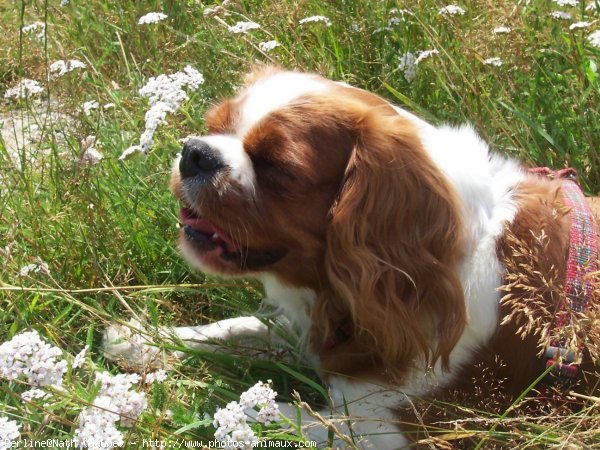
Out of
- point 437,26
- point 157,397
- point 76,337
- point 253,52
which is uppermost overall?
point 437,26

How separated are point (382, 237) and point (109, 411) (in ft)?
3.19

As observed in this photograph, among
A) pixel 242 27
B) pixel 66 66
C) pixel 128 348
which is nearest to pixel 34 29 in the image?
pixel 66 66

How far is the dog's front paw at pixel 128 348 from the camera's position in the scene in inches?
107

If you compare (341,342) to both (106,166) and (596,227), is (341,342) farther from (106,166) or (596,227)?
(106,166)

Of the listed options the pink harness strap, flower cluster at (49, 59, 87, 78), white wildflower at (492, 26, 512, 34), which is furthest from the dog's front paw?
white wildflower at (492, 26, 512, 34)

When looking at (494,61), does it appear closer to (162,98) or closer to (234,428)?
(162,98)

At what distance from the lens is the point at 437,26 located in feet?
12.6

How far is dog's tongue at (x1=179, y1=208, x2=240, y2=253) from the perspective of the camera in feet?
8.24

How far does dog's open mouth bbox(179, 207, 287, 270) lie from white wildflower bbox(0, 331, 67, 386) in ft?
2.54

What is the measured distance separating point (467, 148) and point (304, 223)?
580mm

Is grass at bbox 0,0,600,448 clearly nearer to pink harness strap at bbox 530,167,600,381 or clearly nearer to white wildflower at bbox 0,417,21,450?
pink harness strap at bbox 530,167,600,381

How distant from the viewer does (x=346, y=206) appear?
239cm

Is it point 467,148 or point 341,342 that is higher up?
point 467,148

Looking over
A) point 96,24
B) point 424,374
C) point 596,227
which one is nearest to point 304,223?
point 424,374
